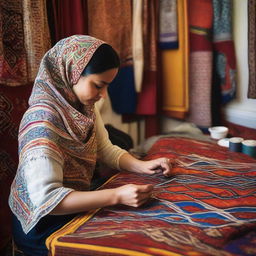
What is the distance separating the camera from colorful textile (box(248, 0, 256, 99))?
1947 millimetres

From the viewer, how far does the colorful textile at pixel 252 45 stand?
1947 millimetres

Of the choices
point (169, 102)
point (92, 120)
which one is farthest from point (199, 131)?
point (92, 120)

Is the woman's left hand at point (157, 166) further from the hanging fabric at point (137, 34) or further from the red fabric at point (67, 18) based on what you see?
the hanging fabric at point (137, 34)

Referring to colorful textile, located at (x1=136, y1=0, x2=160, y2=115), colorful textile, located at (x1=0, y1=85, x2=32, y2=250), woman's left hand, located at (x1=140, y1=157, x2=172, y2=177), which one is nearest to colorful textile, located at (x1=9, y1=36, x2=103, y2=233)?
woman's left hand, located at (x1=140, y1=157, x2=172, y2=177)

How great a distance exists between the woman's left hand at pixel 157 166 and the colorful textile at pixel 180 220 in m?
0.03

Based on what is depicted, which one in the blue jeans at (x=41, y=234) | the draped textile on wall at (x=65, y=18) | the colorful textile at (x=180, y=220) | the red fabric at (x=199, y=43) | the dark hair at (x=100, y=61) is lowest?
the blue jeans at (x=41, y=234)

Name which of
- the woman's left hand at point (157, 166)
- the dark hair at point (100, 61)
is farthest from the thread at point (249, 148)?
the dark hair at point (100, 61)

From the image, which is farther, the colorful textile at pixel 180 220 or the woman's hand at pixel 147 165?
the woman's hand at pixel 147 165

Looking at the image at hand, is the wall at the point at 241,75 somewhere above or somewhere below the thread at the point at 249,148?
above

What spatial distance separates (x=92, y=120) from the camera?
1160 mm

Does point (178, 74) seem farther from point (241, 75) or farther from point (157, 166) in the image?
point (157, 166)

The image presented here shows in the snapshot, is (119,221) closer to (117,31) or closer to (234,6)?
(117,31)

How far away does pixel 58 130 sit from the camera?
1.01 m

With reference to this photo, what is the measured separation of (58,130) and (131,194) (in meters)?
0.32
